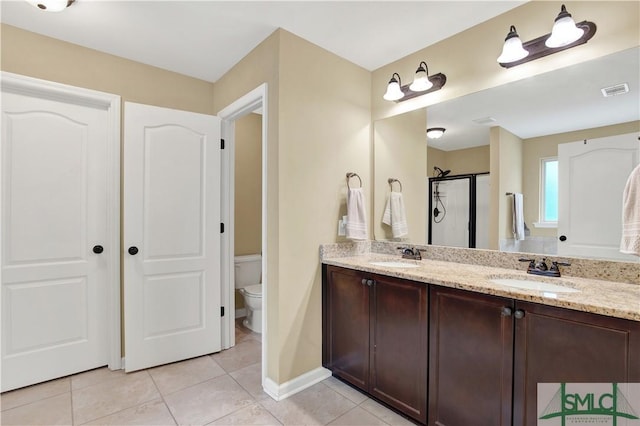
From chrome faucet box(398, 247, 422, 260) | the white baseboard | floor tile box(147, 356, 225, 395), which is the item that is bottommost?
floor tile box(147, 356, 225, 395)

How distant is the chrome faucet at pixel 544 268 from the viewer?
164cm

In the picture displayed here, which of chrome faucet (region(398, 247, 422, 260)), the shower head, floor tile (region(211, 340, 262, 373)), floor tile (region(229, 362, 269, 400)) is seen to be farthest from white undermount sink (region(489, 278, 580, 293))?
floor tile (region(211, 340, 262, 373))

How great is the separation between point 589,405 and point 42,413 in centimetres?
278

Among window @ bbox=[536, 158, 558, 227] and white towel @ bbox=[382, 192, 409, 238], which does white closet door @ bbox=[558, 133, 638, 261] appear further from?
white towel @ bbox=[382, 192, 409, 238]

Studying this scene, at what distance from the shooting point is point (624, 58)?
4.83 ft

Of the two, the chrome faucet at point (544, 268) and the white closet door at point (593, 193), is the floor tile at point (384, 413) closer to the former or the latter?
the chrome faucet at point (544, 268)

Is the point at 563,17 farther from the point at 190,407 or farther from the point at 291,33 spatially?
the point at 190,407

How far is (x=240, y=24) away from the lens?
1.98 meters

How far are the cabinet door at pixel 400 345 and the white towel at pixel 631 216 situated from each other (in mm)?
904

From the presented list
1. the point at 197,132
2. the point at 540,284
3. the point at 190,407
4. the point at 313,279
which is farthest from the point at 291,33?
the point at 190,407

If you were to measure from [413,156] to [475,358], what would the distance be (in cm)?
152

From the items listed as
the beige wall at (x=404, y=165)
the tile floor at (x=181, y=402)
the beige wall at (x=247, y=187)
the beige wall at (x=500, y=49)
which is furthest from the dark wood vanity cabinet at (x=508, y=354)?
the beige wall at (x=247, y=187)

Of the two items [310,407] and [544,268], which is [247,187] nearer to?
[310,407]

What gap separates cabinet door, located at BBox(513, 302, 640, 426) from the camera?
1074 millimetres
